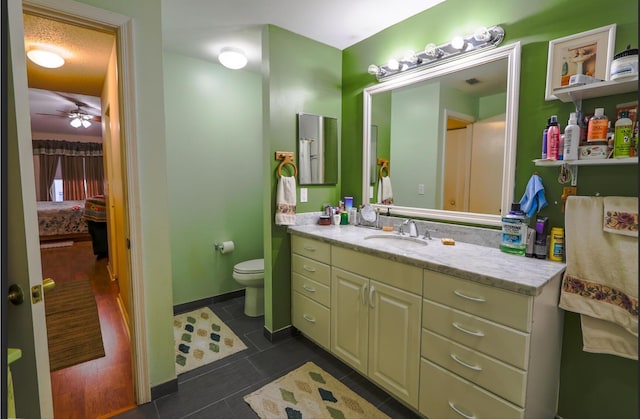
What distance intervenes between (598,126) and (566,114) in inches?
7.0

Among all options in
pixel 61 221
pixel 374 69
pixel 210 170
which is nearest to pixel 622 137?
pixel 374 69

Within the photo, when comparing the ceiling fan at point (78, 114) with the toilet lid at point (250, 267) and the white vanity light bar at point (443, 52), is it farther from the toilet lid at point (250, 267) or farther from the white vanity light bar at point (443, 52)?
the white vanity light bar at point (443, 52)

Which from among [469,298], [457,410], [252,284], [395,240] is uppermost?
[395,240]

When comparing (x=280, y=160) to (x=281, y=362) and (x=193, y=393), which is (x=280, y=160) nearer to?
(x=281, y=362)

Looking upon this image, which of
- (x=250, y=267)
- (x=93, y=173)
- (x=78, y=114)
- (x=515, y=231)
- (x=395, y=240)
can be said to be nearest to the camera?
(x=515, y=231)

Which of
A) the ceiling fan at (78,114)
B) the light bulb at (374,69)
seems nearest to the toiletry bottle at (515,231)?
the light bulb at (374,69)

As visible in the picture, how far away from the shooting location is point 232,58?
262 centimetres

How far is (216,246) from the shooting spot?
10.2 ft

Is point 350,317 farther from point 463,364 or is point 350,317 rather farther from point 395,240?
point 463,364

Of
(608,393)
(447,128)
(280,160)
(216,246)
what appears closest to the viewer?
(608,393)

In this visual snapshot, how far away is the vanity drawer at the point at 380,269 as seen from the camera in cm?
153

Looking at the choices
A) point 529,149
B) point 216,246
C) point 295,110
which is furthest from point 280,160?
point 529,149

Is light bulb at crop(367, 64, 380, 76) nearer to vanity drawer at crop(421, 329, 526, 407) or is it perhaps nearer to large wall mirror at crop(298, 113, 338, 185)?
large wall mirror at crop(298, 113, 338, 185)

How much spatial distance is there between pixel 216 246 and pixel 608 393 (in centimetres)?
299
